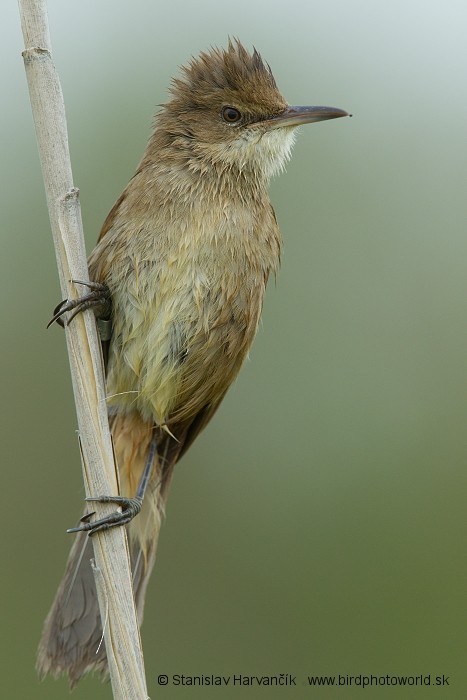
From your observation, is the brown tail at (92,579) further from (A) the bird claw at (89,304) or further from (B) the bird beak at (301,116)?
(B) the bird beak at (301,116)

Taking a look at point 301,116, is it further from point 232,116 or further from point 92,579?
point 92,579

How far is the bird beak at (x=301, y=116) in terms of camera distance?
3750 mm

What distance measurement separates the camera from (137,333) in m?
3.64

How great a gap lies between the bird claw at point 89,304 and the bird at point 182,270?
0.01m

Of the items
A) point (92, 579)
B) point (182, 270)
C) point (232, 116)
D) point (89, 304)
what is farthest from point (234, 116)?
point (92, 579)

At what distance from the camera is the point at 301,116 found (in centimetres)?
378

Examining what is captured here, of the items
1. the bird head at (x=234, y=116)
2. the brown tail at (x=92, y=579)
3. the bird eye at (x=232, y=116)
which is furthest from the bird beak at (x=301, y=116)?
the brown tail at (x=92, y=579)

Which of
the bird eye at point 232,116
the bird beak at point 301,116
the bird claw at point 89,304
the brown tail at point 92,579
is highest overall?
the bird eye at point 232,116

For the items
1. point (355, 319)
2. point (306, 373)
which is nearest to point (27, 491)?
point (306, 373)

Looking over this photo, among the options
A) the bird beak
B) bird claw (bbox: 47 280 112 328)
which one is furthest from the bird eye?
bird claw (bbox: 47 280 112 328)

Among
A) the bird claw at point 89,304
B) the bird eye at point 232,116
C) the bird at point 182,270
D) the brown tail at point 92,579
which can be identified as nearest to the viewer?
the bird claw at point 89,304

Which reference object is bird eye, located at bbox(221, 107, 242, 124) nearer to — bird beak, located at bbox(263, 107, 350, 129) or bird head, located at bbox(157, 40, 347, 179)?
bird head, located at bbox(157, 40, 347, 179)

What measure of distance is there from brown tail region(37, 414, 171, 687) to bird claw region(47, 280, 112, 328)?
0.64 m

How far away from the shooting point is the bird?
3564mm
